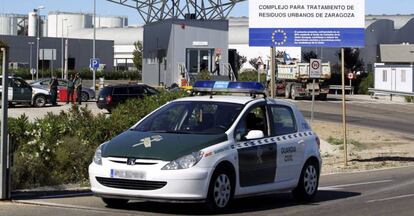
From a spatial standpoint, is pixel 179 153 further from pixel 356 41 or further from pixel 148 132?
pixel 356 41

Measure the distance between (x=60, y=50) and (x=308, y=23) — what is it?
3535 inches

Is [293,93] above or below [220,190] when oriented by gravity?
above

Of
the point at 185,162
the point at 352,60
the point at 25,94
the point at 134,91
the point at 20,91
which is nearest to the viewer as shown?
the point at 185,162

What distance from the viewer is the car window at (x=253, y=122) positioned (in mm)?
11602

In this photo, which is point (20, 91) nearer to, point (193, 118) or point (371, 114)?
point (371, 114)

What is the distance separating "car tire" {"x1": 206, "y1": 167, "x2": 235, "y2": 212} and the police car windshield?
2.21 feet

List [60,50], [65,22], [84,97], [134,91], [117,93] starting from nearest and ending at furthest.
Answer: [117,93] < [134,91] < [84,97] < [60,50] < [65,22]

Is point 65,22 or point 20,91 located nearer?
point 20,91

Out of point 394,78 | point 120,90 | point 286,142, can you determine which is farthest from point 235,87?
point 394,78

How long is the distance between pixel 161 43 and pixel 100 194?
52658mm

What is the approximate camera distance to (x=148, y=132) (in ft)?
37.4

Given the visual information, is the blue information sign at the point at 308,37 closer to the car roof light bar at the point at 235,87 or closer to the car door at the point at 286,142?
the car door at the point at 286,142

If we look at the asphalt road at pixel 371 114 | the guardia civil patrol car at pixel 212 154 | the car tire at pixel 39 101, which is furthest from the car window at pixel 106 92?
the guardia civil patrol car at pixel 212 154

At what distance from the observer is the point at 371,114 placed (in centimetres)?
4400
